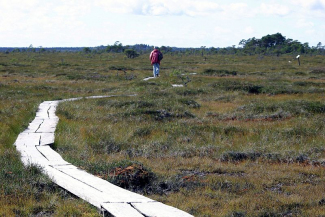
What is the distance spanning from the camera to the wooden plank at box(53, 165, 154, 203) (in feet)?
18.5

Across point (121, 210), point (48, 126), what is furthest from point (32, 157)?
point (48, 126)

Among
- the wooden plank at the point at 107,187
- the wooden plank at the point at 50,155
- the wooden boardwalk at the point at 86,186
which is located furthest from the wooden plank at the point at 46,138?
the wooden plank at the point at 107,187

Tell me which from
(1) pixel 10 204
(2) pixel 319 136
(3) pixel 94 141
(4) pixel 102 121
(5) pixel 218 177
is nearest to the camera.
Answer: (1) pixel 10 204

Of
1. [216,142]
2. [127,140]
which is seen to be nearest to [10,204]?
[127,140]

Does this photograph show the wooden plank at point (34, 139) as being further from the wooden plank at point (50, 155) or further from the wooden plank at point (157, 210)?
the wooden plank at point (157, 210)

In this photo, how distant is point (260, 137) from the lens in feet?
37.3

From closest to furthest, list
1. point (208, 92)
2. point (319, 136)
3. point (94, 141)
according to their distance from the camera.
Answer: point (94, 141)
point (319, 136)
point (208, 92)

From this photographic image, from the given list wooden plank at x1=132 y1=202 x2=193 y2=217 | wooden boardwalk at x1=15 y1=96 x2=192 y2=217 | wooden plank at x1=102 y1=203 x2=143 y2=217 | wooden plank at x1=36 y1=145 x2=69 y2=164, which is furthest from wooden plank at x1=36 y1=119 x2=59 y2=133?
wooden plank at x1=132 y1=202 x2=193 y2=217

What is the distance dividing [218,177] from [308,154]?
302cm

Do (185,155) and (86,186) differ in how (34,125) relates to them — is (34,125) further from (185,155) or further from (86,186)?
(86,186)

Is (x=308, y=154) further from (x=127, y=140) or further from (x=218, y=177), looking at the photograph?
(x=127, y=140)

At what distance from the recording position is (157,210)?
5.21 meters

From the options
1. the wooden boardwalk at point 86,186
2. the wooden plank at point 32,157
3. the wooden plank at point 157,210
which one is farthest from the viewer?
the wooden plank at point 32,157

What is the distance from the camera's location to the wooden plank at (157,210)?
5082mm
